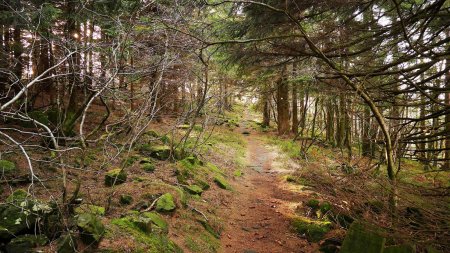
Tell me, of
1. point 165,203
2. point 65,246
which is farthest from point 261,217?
point 65,246

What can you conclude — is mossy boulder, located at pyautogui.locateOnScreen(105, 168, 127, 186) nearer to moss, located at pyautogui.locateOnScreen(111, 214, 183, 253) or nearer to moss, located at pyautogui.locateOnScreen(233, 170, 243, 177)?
moss, located at pyautogui.locateOnScreen(111, 214, 183, 253)

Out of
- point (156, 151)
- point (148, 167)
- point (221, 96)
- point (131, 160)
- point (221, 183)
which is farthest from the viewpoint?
point (221, 96)

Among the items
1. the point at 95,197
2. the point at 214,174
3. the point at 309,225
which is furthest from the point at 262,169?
the point at 95,197

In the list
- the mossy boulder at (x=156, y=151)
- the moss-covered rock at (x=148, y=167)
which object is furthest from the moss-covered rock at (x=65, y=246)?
the mossy boulder at (x=156, y=151)

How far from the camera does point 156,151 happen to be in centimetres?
999

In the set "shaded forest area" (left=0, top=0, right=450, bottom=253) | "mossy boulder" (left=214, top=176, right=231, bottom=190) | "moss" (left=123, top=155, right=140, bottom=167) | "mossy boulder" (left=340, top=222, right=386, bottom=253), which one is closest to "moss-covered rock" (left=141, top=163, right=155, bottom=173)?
"shaded forest area" (left=0, top=0, right=450, bottom=253)

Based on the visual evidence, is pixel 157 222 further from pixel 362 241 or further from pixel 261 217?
pixel 362 241

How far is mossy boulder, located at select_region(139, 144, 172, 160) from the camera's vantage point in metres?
9.92

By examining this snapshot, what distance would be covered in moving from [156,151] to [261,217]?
4.10 meters

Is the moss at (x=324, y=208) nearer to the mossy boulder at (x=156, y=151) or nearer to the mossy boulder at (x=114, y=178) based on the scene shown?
the mossy boulder at (x=156, y=151)

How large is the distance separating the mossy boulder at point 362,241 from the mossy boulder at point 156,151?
21.2ft

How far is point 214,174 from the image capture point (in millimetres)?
10445

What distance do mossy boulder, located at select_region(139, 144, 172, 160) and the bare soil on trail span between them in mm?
2600

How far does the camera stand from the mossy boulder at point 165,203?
6230mm
